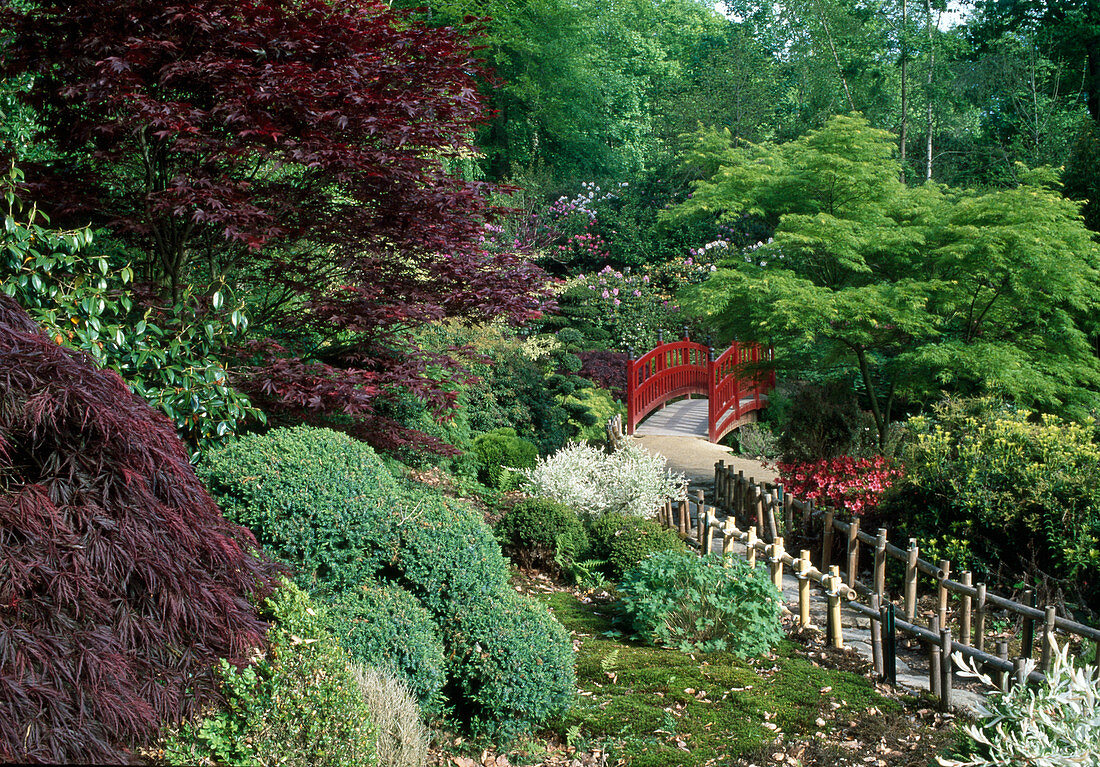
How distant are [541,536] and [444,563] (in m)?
2.80

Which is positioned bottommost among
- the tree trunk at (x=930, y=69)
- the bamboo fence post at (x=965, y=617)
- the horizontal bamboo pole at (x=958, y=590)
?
the bamboo fence post at (x=965, y=617)

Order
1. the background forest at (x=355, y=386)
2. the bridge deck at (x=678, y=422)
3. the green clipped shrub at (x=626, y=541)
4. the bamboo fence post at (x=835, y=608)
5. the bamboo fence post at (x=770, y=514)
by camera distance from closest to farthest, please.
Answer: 1. the background forest at (x=355, y=386)
2. the bamboo fence post at (x=835, y=608)
3. the green clipped shrub at (x=626, y=541)
4. the bamboo fence post at (x=770, y=514)
5. the bridge deck at (x=678, y=422)

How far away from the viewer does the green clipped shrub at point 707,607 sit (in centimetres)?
539

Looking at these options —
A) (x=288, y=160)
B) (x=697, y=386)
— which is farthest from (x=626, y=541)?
(x=697, y=386)

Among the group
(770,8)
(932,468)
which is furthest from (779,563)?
(770,8)

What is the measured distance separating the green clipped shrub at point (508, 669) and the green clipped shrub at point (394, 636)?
0.15 metres

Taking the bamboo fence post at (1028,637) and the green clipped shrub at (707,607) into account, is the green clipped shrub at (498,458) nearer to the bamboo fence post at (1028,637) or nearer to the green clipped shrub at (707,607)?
the green clipped shrub at (707,607)

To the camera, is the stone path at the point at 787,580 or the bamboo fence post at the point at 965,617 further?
the bamboo fence post at the point at 965,617

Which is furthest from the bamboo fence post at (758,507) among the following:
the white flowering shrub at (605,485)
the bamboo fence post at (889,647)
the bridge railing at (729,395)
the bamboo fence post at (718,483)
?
the bridge railing at (729,395)

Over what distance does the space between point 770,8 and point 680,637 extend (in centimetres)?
2884

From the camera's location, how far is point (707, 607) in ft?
18.2

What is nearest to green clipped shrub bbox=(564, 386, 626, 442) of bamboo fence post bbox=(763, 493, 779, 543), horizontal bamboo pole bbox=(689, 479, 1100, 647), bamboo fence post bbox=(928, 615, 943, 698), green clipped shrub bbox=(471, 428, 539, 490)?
green clipped shrub bbox=(471, 428, 539, 490)

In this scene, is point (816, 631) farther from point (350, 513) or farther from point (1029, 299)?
point (1029, 299)

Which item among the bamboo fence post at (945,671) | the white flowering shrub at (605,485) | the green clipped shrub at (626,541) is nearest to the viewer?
the bamboo fence post at (945,671)
